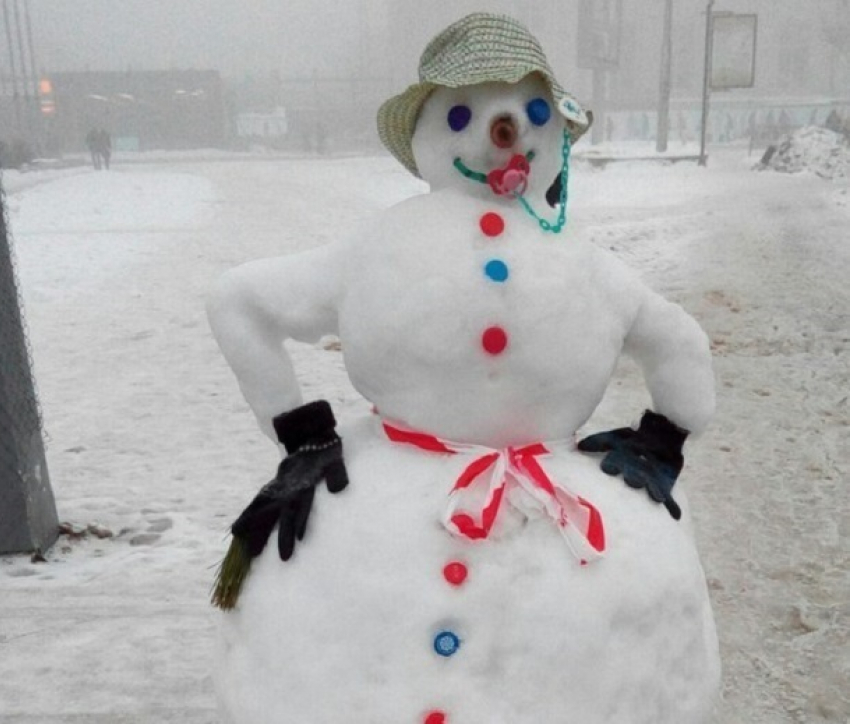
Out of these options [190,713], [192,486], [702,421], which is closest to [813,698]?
[702,421]

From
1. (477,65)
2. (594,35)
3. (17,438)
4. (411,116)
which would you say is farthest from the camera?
(594,35)

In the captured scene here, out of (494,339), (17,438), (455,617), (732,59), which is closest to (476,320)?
(494,339)

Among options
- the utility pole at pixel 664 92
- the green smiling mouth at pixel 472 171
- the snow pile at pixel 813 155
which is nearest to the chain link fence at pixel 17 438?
the green smiling mouth at pixel 472 171

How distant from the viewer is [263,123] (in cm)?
5347

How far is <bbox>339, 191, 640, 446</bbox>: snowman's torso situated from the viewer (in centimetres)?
177

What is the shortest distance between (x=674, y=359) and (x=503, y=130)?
2.02ft

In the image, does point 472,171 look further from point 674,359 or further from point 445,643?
point 445,643

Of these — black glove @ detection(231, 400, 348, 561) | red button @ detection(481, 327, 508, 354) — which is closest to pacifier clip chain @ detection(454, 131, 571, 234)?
red button @ detection(481, 327, 508, 354)

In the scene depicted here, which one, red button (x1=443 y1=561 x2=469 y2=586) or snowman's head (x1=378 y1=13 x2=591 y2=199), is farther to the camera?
snowman's head (x1=378 y1=13 x2=591 y2=199)

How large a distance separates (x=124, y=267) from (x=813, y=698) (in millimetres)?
8605

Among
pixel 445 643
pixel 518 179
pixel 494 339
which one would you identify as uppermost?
pixel 518 179

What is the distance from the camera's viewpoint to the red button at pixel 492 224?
1.80 meters

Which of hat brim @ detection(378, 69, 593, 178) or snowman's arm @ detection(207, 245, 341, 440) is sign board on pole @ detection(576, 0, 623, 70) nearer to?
hat brim @ detection(378, 69, 593, 178)

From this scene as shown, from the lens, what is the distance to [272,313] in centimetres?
197
